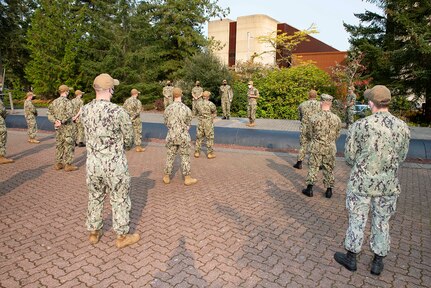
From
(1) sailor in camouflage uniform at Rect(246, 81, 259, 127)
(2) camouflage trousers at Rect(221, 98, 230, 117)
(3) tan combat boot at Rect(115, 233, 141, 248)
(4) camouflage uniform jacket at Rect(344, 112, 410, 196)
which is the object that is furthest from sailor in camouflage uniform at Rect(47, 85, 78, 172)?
(2) camouflage trousers at Rect(221, 98, 230, 117)

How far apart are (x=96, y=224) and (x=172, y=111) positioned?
323cm

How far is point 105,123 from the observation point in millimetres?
3816

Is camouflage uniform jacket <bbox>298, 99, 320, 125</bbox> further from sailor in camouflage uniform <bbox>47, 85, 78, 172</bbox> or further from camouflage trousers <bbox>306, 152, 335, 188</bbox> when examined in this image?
sailor in camouflage uniform <bbox>47, 85, 78, 172</bbox>

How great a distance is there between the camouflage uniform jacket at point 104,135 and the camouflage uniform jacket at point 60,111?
14.6 feet

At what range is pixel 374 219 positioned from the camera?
3.62m

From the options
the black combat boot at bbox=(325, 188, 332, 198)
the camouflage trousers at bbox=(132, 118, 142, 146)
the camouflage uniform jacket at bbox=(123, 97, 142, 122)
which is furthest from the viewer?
the camouflage trousers at bbox=(132, 118, 142, 146)

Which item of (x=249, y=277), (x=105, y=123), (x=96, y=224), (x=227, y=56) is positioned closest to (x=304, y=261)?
(x=249, y=277)

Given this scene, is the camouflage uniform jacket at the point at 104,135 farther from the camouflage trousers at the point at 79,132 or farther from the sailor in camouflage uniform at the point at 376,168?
the camouflage trousers at the point at 79,132

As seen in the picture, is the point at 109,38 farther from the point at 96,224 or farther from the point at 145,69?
the point at 96,224

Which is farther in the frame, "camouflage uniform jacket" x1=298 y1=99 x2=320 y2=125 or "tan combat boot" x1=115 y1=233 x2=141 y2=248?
"camouflage uniform jacket" x1=298 y1=99 x2=320 y2=125

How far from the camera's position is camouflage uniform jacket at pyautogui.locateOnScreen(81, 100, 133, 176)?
3.83m

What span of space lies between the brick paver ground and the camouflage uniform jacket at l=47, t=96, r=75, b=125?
1.43m

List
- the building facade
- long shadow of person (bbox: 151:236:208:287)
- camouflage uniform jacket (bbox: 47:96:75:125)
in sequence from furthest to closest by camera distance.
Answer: the building facade → camouflage uniform jacket (bbox: 47:96:75:125) → long shadow of person (bbox: 151:236:208:287)

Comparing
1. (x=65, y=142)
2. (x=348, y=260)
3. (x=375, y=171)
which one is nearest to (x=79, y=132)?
(x=65, y=142)
